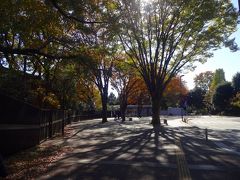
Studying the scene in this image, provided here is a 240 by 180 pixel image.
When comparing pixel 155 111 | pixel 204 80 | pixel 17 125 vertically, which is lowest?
pixel 17 125

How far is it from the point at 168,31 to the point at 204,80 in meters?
89.2

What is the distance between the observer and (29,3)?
1397cm

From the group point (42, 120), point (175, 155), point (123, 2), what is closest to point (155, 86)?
point (123, 2)

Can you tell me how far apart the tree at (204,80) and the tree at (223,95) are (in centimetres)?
3462

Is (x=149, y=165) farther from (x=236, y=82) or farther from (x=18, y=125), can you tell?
(x=236, y=82)

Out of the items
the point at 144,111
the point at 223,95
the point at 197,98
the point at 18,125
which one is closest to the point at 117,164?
the point at 18,125

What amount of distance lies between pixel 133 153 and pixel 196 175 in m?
5.06

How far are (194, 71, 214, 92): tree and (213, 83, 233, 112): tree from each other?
34617 millimetres

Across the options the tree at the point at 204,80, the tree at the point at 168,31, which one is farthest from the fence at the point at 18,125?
the tree at the point at 204,80

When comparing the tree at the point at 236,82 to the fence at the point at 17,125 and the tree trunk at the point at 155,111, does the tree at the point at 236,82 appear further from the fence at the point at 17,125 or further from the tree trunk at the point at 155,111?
the fence at the point at 17,125

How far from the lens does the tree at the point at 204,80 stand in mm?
119938

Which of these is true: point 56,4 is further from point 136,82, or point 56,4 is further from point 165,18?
point 136,82

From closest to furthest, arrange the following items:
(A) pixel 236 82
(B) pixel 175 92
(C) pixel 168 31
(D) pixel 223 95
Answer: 1. (C) pixel 168 31
2. (A) pixel 236 82
3. (D) pixel 223 95
4. (B) pixel 175 92

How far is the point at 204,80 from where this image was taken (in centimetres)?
12094
